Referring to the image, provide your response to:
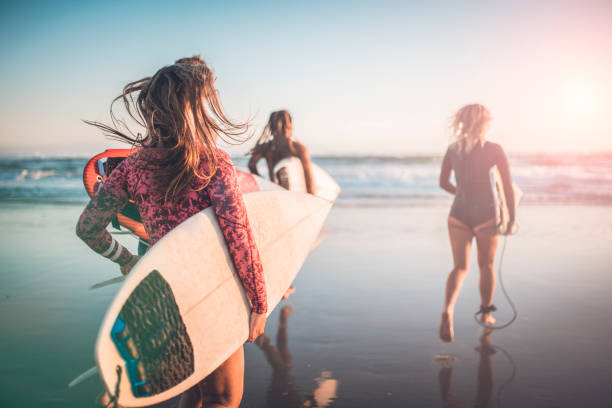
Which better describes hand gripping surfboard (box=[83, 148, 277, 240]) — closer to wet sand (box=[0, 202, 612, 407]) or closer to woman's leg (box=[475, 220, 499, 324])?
wet sand (box=[0, 202, 612, 407])

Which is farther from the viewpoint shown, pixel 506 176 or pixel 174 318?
pixel 506 176

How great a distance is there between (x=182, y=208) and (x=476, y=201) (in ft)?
8.20

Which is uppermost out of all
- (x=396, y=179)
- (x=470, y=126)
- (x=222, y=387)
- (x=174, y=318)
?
(x=470, y=126)

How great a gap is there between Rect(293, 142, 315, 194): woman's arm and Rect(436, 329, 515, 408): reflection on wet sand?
1.96 metres

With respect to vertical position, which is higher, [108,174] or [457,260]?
[108,174]

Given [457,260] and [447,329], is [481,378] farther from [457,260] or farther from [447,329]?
[457,260]

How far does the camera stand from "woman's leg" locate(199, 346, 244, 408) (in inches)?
59.1

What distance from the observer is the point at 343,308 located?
11.9 ft

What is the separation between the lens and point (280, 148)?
4.08m

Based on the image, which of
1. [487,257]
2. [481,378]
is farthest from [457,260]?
[481,378]

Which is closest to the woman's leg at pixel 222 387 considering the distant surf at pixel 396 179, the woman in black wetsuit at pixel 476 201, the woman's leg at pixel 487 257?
the woman in black wetsuit at pixel 476 201

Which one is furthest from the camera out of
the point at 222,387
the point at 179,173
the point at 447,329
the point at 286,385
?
the point at 447,329

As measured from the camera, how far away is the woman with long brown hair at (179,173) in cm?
133

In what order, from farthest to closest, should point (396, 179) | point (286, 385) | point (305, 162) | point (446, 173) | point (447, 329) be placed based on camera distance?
point (396, 179), point (305, 162), point (446, 173), point (447, 329), point (286, 385)
